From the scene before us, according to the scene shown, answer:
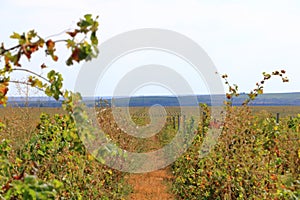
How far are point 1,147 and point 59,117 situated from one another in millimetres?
3081

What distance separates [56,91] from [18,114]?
5.86m

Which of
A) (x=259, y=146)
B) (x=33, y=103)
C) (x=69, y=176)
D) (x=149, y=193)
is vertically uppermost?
(x=33, y=103)

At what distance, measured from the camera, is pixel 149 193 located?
37.3ft

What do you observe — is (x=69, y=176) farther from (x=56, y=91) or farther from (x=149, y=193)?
(x=149, y=193)

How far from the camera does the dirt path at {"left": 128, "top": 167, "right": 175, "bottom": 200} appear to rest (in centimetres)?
1101

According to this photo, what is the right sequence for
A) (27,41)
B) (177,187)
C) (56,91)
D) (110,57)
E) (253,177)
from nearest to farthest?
(27,41)
(56,91)
(253,177)
(110,57)
(177,187)

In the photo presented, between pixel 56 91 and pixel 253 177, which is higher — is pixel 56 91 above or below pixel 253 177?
above

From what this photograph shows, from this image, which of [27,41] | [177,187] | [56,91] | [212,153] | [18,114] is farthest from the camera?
[177,187]

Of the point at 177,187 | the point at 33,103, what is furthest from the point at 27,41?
the point at 177,187

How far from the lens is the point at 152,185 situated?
12.4 m

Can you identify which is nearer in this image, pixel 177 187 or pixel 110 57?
pixel 110 57

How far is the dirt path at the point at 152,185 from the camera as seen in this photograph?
36.1ft

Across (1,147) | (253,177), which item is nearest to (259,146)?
(253,177)

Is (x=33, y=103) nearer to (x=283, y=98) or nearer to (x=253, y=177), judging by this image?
(x=253, y=177)
